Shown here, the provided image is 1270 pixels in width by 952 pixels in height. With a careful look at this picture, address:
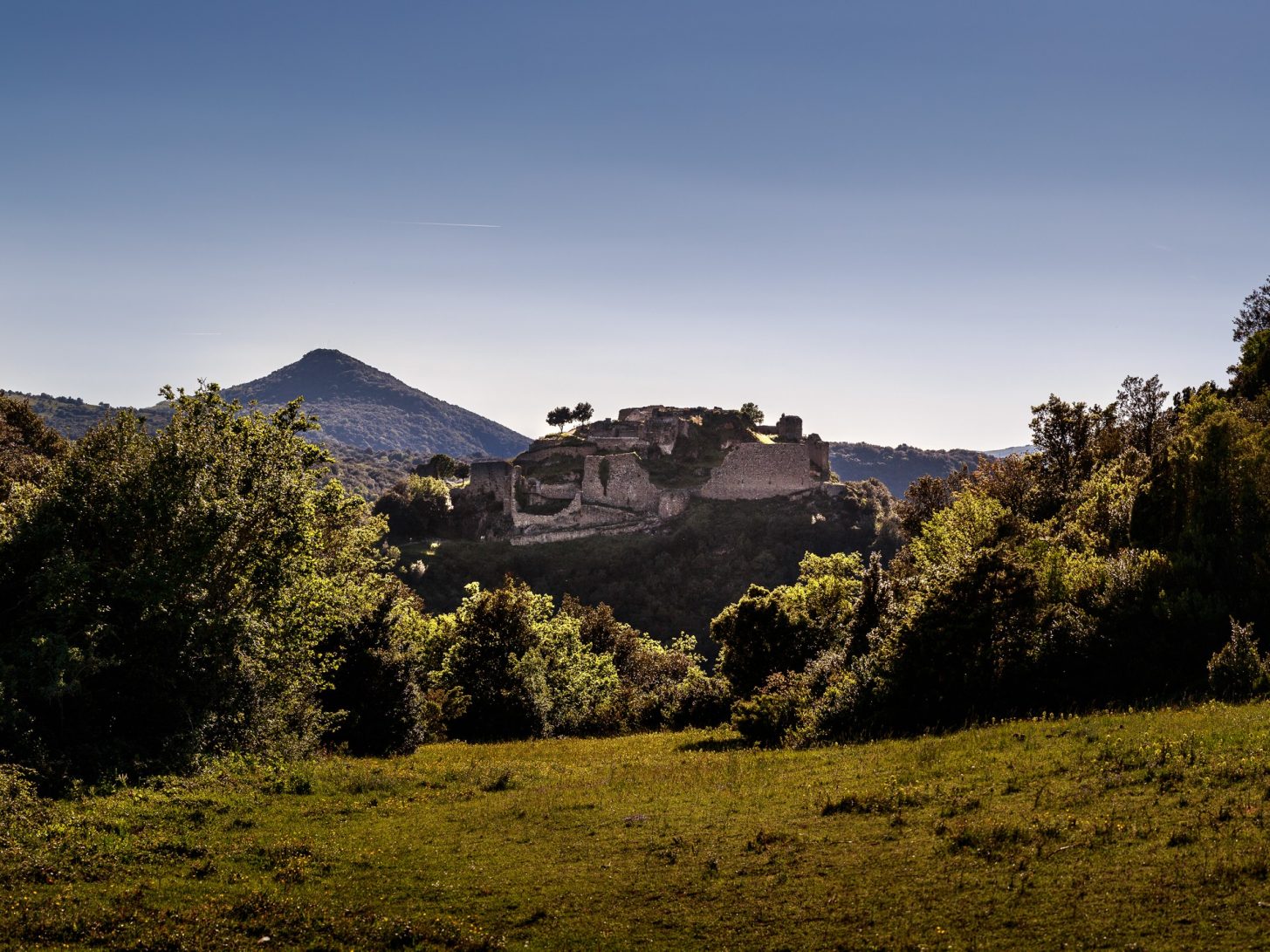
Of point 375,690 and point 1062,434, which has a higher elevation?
point 1062,434

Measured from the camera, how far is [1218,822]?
37.0 ft

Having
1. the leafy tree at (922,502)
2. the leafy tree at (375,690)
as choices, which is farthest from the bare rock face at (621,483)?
the leafy tree at (375,690)

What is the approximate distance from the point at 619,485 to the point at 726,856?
91746 millimetres

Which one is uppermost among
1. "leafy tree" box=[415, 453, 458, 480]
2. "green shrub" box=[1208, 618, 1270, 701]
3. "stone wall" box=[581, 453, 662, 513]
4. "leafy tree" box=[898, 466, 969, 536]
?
"leafy tree" box=[415, 453, 458, 480]

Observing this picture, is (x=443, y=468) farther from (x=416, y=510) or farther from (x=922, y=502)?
(x=922, y=502)

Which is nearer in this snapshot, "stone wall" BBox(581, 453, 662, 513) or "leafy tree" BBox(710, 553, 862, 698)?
"leafy tree" BBox(710, 553, 862, 698)

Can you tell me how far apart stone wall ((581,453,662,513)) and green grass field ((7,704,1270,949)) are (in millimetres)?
85835

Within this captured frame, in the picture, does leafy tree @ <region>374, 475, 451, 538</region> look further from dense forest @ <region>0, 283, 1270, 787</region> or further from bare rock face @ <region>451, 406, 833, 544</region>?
dense forest @ <region>0, 283, 1270, 787</region>

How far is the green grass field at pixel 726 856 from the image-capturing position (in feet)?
33.5

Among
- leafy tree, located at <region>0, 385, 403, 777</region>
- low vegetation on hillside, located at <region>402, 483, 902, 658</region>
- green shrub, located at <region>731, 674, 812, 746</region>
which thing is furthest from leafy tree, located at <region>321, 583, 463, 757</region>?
low vegetation on hillside, located at <region>402, 483, 902, 658</region>

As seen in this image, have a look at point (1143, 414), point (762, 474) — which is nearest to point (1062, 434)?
point (1143, 414)

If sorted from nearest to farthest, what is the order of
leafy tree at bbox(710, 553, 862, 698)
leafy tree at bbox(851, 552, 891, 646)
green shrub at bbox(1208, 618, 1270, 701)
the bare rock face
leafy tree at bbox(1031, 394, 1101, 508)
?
green shrub at bbox(1208, 618, 1270, 701) < leafy tree at bbox(851, 552, 891, 646) < leafy tree at bbox(710, 553, 862, 698) < leafy tree at bbox(1031, 394, 1101, 508) < the bare rock face

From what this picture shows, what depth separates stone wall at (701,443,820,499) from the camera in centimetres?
10300

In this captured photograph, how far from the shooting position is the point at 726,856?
12953 millimetres
